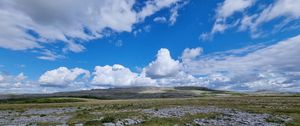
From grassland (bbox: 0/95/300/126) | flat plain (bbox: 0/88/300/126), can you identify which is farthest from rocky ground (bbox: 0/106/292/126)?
grassland (bbox: 0/95/300/126)

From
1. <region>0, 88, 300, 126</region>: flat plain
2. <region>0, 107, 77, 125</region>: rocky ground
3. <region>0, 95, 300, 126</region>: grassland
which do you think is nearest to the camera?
<region>0, 88, 300, 126</region>: flat plain

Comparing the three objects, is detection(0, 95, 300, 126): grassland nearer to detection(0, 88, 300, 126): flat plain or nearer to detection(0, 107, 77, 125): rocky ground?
detection(0, 88, 300, 126): flat plain

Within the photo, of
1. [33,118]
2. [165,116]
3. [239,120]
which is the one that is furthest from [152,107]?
[239,120]

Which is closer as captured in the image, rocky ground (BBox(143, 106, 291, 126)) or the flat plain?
rocky ground (BBox(143, 106, 291, 126))

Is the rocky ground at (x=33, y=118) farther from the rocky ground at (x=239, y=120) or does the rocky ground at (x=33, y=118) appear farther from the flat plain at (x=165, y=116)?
the rocky ground at (x=239, y=120)

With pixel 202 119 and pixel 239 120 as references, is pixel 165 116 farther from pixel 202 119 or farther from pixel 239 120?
pixel 239 120

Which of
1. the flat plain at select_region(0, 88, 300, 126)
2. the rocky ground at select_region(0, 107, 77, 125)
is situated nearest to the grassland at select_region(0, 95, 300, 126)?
the flat plain at select_region(0, 88, 300, 126)

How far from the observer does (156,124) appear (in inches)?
1225

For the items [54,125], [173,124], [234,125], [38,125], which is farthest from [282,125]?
[38,125]

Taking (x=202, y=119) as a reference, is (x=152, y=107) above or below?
above

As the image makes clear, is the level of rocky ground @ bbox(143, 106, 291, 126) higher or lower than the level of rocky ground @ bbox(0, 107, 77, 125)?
higher

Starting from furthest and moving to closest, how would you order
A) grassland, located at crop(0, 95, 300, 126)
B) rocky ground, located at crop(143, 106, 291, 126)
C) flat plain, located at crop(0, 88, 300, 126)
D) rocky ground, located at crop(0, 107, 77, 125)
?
rocky ground, located at crop(0, 107, 77, 125) → grassland, located at crop(0, 95, 300, 126) → flat plain, located at crop(0, 88, 300, 126) → rocky ground, located at crop(143, 106, 291, 126)

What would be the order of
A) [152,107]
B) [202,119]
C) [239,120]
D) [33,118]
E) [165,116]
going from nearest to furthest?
[239,120] → [202,119] → [165,116] → [33,118] → [152,107]

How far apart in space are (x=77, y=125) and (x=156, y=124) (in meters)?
8.08
